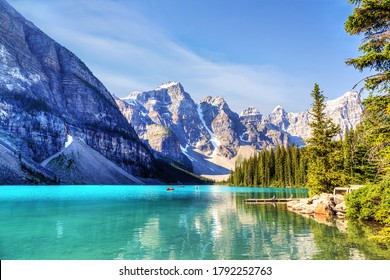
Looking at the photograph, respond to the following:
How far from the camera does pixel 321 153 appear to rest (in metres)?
48.4

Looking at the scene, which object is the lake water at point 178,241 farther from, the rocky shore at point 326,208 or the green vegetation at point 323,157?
the green vegetation at point 323,157

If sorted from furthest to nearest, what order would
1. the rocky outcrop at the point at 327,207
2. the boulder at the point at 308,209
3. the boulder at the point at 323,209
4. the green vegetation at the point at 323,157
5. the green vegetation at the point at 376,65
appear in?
the green vegetation at the point at 323,157 < the boulder at the point at 308,209 < the boulder at the point at 323,209 < the rocky outcrop at the point at 327,207 < the green vegetation at the point at 376,65

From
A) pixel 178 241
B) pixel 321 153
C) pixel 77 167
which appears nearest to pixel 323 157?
pixel 321 153

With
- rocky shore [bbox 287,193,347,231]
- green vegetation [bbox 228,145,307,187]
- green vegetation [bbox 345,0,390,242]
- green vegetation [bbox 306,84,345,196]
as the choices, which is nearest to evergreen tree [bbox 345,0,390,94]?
green vegetation [bbox 345,0,390,242]

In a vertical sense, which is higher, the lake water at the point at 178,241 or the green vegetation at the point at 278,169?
the green vegetation at the point at 278,169

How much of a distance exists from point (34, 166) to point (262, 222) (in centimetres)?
15176

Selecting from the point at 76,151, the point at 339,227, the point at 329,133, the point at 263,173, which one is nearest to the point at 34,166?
the point at 76,151

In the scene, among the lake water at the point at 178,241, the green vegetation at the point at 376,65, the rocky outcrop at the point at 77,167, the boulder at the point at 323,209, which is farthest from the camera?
the rocky outcrop at the point at 77,167

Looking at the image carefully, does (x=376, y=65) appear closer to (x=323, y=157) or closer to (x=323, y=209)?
(x=323, y=209)

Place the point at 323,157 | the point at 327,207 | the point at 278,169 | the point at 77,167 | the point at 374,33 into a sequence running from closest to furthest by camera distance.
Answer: the point at 374,33 → the point at 327,207 → the point at 323,157 → the point at 278,169 → the point at 77,167

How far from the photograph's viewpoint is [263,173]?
152500 mm

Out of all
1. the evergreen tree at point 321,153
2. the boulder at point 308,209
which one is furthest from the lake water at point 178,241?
the evergreen tree at point 321,153

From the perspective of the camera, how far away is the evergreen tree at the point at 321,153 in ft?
154

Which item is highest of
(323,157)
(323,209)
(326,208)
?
(323,157)
